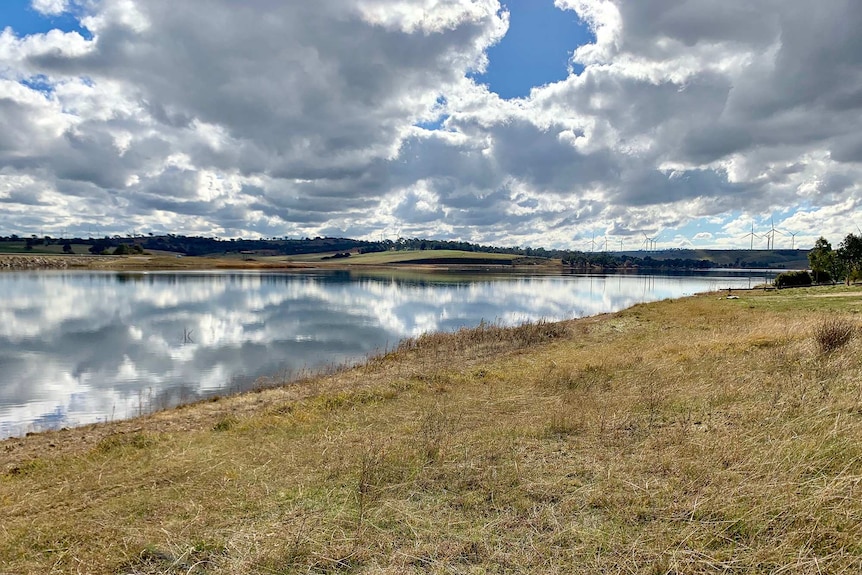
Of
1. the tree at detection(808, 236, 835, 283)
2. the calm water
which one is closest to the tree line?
the tree at detection(808, 236, 835, 283)

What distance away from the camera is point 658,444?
753 cm

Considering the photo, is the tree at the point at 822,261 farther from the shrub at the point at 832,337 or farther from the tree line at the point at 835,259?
the shrub at the point at 832,337

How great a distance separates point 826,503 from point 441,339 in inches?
941

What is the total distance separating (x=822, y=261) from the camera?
6906 centimetres

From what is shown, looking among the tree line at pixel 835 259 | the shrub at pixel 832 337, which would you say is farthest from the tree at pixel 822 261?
the shrub at pixel 832 337

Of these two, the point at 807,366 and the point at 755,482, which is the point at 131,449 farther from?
the point at 807,366

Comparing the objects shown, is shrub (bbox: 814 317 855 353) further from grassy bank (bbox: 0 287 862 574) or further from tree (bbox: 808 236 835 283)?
tree (bbox: 808 236 835 283)

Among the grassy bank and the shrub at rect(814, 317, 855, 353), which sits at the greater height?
the shrub at rect(814, 317, 855, 353)

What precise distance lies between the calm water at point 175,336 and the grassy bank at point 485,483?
23.7 feet

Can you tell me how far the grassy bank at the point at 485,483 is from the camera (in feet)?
16.0

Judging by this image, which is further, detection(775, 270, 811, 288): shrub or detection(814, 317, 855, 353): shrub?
detection(775, 270, 811, 288): shrub

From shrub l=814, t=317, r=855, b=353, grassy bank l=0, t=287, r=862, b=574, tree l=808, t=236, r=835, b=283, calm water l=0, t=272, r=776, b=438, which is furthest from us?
tree l=808, t=236, r=835, b=283

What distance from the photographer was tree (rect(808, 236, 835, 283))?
6906cm

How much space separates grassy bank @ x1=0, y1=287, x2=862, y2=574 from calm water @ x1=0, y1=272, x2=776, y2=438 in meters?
7.24
